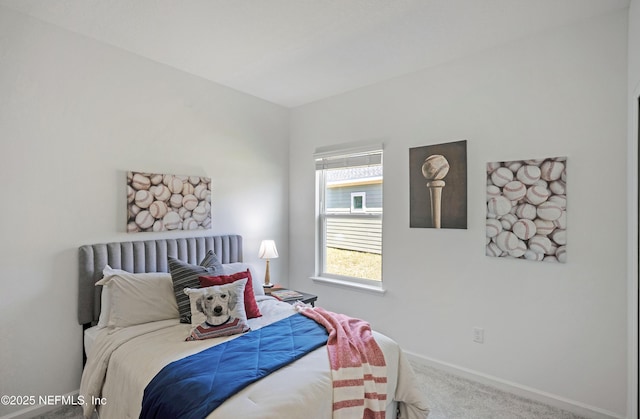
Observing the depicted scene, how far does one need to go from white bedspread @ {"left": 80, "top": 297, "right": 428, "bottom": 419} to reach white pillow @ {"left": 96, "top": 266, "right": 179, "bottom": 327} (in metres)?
0.09

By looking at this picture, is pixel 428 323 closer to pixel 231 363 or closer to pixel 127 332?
pixel 231 363

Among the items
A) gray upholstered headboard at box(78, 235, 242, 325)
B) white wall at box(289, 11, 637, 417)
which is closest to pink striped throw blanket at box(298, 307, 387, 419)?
white wall at box(289, 11, 637, 417)

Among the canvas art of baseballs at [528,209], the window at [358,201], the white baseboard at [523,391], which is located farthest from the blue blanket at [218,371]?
the window at [358,201]

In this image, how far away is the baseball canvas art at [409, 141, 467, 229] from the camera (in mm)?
2725

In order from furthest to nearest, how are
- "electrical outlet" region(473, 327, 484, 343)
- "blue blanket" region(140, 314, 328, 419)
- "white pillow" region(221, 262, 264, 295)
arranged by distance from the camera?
1. "white pillow" region(221, 262, 264, 295)
2. "electrical outlet" region(473, 327, 484, 343)
3. "blue blanket" region(140, 314, 328, 419)

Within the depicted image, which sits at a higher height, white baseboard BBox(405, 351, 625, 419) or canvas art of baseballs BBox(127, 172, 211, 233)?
canvas art of baseballs BBox(127, 172, 211, 233)

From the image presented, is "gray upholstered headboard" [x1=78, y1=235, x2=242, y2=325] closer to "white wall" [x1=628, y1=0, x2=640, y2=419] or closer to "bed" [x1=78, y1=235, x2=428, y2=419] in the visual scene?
"bed" [x1=78, y1=235, x2=428, y2=419]

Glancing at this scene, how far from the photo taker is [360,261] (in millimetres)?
3482

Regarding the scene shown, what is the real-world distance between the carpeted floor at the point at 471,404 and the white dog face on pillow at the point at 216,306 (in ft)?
3.75

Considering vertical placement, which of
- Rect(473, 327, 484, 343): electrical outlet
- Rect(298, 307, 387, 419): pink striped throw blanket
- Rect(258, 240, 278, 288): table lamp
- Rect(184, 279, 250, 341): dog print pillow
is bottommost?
Rect(473, 327, 484, 343): electrical outlet

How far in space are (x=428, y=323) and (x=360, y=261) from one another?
91cm

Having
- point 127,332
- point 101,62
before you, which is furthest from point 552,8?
point 127,332

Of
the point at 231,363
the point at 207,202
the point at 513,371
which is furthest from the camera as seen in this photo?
Result: the point at 207,202

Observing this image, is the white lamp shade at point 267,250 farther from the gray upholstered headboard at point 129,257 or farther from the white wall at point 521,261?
the white wall at point 521,261
